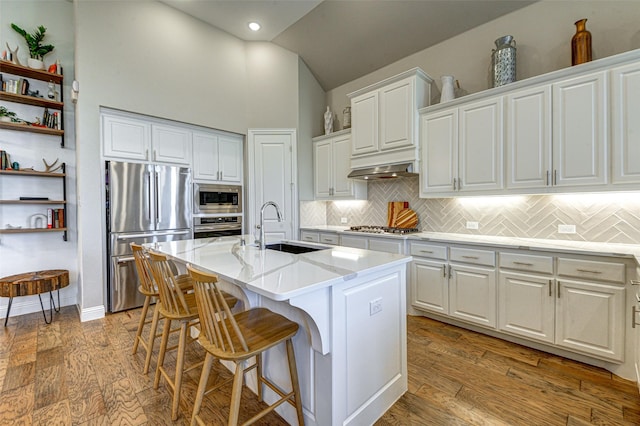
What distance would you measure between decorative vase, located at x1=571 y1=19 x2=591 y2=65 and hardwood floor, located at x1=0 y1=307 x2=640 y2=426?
8.28 ft

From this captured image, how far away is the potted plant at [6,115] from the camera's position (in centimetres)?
312

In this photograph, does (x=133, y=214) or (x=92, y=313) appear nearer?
(x=92, y=313)

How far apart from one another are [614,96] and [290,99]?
368cm

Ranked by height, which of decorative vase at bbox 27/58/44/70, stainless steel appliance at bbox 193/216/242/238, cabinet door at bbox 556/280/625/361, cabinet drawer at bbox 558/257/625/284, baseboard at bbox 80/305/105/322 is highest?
decorative vase at bbox 27/58/44/70

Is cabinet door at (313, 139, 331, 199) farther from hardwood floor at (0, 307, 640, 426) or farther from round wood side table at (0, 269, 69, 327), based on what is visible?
round wood side table at (0, 269, 69, 327)

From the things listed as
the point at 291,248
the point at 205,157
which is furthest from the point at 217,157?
the point at 291,248

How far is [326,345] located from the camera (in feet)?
4.57

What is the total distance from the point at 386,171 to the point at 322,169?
4.65 ft

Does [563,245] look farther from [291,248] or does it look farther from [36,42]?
[36,42]

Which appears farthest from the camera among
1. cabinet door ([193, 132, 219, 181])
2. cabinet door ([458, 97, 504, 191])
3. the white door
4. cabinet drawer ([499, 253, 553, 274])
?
the white door

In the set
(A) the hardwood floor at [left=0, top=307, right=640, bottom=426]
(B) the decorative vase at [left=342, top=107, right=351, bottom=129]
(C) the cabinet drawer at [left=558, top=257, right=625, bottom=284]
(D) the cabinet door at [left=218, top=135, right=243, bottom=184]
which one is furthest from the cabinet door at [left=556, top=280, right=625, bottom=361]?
(D) the cabinet door at [left=218, top=135, right=243, bottom=184]

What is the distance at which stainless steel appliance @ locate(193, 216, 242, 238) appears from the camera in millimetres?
4125

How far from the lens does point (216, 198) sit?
4.32 meters

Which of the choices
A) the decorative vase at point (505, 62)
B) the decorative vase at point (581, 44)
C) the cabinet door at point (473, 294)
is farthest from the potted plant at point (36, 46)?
the decorative vase at point (581, 44)
